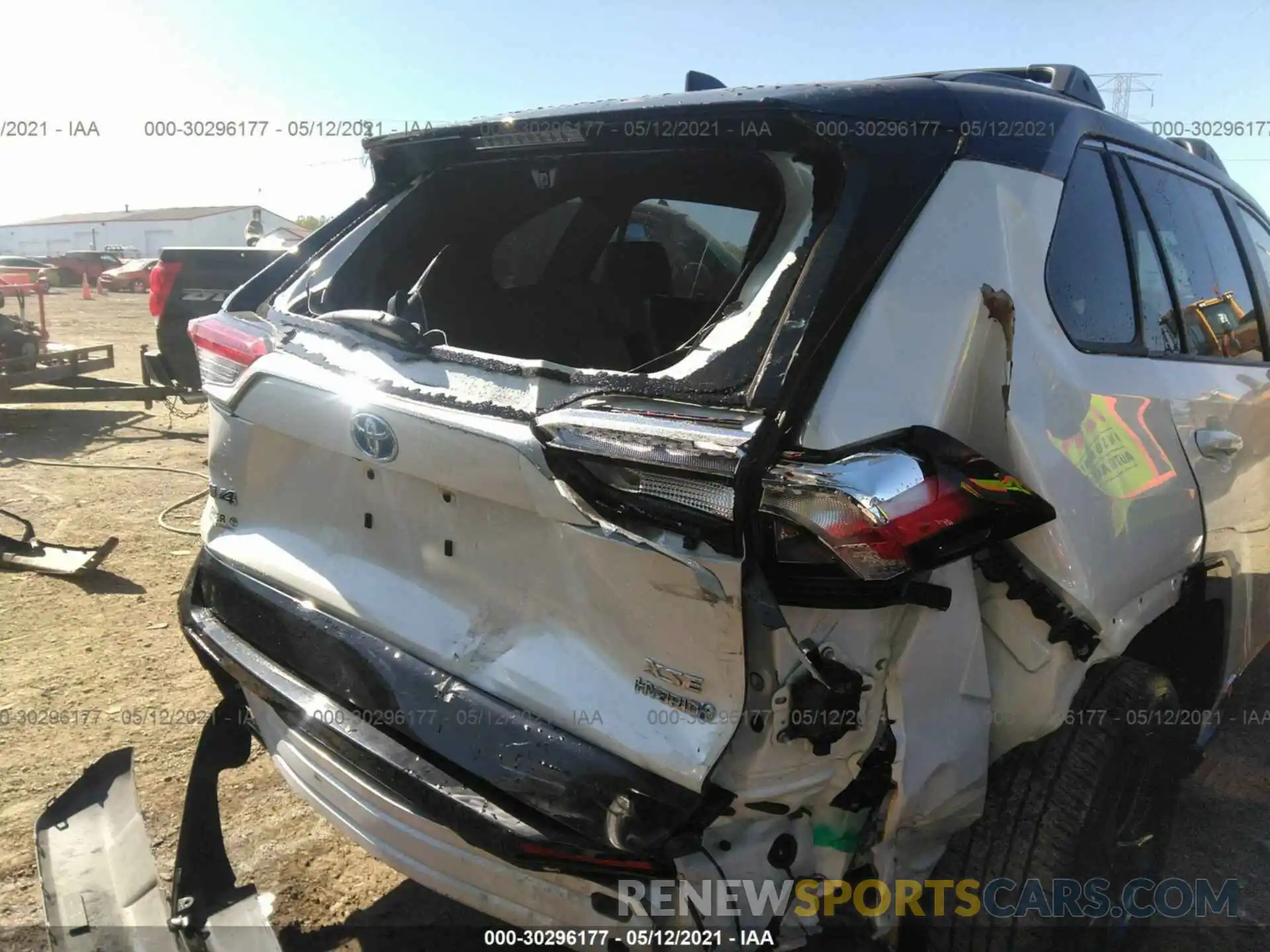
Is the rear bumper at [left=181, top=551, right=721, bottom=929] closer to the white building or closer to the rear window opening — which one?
the rear window opening

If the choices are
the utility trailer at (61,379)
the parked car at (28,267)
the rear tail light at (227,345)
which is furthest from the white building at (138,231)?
the rear tail light at (227,345)

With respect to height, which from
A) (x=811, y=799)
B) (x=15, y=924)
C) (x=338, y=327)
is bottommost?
(x=15, y=924)

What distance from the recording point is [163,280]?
311 inches

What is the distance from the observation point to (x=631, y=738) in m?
1.59

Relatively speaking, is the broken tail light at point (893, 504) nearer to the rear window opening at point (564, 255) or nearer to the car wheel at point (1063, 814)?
the car wheel at point (1063, 814)

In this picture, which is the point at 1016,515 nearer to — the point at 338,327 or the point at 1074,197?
the point at 1074,197

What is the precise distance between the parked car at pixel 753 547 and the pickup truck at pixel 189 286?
593 centimetres

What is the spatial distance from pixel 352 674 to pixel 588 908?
0.71 meters

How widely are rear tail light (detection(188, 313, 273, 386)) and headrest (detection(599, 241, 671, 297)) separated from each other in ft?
3.66

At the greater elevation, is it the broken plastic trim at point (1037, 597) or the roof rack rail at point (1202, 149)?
the roof rack rail at point (1202, 149)

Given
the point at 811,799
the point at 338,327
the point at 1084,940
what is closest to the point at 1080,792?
the point at 1084,940

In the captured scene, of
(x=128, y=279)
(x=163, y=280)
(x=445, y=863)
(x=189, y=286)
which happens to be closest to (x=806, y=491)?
(x=445, y=863)

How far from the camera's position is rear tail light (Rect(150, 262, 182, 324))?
788 centimetres

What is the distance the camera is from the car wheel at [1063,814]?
6.15 feet
